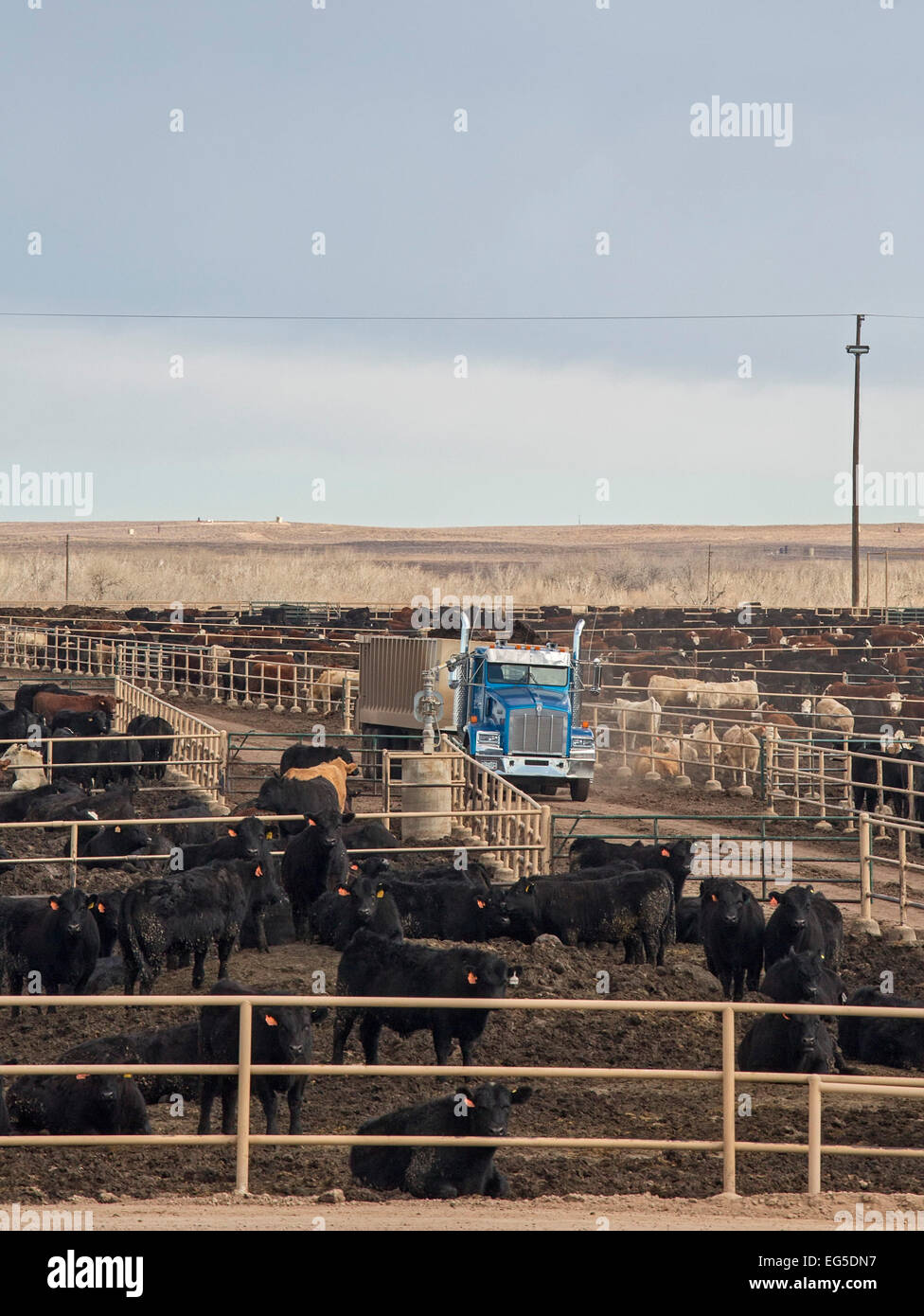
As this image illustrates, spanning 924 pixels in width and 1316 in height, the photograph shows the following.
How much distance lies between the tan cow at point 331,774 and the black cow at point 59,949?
687cm

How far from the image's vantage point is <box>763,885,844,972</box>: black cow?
12.0 meters

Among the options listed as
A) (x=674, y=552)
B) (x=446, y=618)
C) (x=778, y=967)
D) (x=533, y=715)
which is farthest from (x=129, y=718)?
(x=674, y=552)

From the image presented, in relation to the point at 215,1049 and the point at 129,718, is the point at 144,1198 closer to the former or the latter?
the point at 215,1049

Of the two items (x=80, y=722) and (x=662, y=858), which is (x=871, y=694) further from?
(x=662, y=858)

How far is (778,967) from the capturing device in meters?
10.7

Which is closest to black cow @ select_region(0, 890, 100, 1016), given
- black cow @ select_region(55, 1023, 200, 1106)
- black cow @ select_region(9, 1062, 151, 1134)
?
black cow @ select_region(55, 1023, 200, 1106)

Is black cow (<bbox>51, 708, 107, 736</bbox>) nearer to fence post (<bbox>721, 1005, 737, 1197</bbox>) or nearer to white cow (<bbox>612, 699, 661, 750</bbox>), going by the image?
white cow (<bbox>612, 699, 661, 750</bbox>)

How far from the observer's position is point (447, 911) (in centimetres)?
1273

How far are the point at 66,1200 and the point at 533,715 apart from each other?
13.5 metres

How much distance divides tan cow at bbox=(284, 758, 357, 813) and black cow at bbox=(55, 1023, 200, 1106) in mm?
9191

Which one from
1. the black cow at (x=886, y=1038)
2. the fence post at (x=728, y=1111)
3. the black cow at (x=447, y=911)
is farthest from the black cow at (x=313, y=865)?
the fence post at (x=728, y=1111)

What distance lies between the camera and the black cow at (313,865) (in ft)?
44.9

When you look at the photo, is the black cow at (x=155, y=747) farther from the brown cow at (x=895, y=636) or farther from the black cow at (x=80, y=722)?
the brown cow at (x=895, y=636)

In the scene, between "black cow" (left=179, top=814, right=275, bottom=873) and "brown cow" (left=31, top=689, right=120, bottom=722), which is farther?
"brown cow" (left=31, top=689, right=120, bottom=722)
